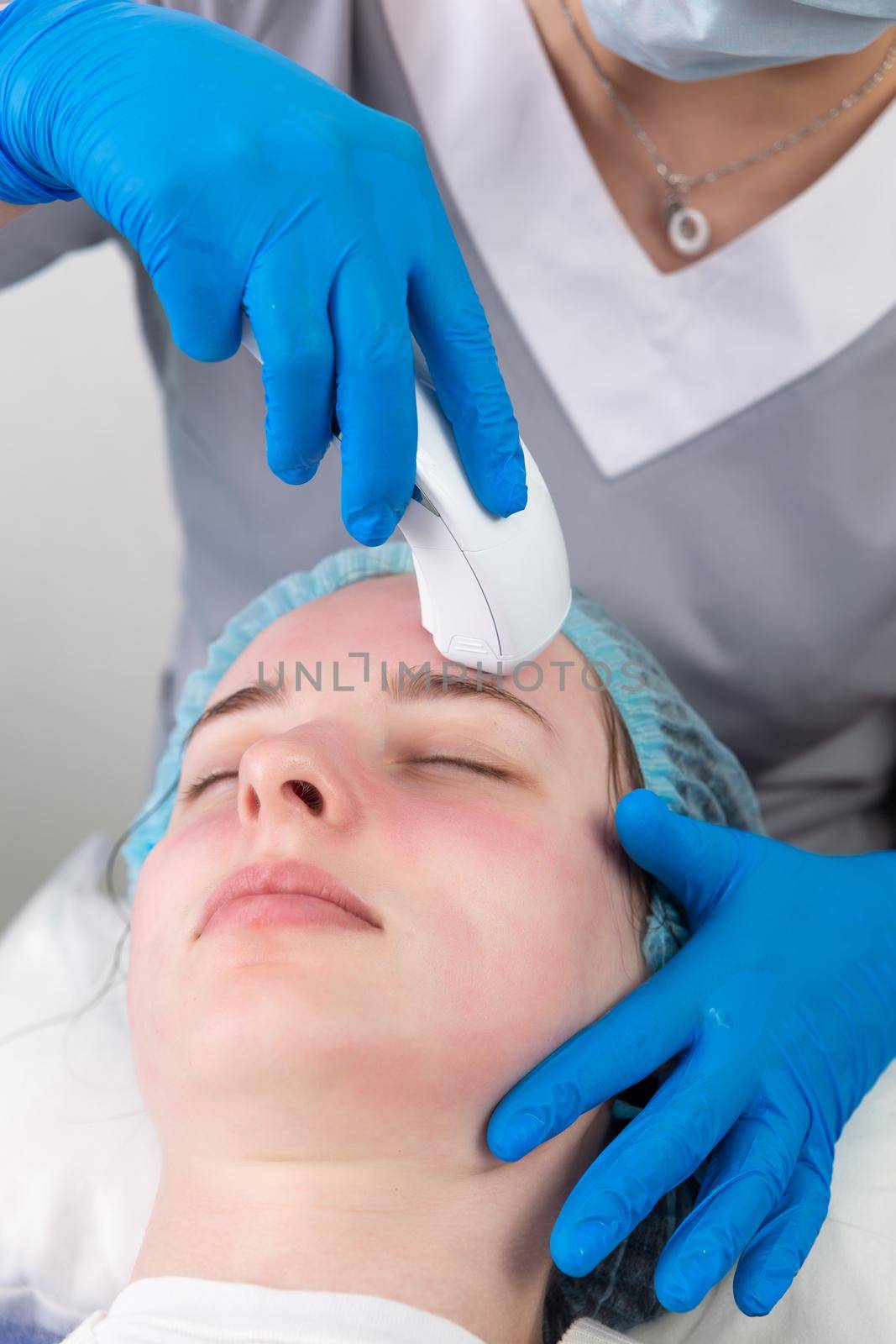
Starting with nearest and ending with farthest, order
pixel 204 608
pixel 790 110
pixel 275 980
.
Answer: pixel 275 980
pixel 790 110
pixel 204 608

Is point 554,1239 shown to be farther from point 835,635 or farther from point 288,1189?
point 835,635

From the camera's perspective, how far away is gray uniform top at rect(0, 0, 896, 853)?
1.27 meters

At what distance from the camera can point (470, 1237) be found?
0.90 m

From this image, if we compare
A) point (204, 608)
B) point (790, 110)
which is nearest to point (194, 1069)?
point (204, 608)

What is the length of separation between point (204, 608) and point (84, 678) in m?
0.59

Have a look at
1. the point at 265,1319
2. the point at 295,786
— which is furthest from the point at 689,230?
the point at 265,1319

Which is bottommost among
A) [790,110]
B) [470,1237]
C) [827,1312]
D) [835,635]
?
[827,1312]

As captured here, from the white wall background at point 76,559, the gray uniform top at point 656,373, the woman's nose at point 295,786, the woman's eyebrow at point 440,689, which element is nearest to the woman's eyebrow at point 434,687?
the woman's eyebrow at point 440,689

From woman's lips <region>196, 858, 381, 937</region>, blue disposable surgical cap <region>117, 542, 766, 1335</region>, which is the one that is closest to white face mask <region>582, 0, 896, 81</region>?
blue disposable surgical cap <region>117, 542, 766, 1335</region>

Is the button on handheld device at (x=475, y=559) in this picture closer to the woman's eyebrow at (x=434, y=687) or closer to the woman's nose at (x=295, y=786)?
the woman's eyebrow at (x=434, y=687)

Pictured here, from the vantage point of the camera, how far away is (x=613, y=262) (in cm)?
130

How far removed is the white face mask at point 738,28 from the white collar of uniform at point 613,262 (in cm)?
18

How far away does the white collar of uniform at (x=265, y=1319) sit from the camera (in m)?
0.82

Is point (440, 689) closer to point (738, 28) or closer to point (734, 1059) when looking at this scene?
point (734, 1059)
